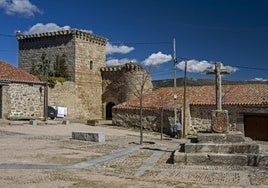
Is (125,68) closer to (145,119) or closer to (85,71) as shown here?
(85,71)

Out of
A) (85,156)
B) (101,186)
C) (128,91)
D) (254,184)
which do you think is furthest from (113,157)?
(128,91)

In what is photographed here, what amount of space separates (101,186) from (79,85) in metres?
32.0

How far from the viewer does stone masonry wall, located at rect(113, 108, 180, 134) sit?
2705cm

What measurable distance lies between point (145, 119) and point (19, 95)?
10.0 m

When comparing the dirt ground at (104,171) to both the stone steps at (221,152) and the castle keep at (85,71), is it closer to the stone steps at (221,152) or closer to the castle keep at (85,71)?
the stone steps at (221,152)

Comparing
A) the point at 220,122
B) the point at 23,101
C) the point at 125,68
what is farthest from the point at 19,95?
the point at 220,122

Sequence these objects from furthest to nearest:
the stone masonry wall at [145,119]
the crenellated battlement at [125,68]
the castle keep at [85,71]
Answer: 1. the crenellated battlement at [125,68]
2. the castle keep at [85,71]
3. the stone masonry wall at [145,119]

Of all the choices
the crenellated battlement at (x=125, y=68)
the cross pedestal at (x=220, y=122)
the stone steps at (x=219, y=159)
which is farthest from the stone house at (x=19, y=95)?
the stone steps at (x=219, y=159)

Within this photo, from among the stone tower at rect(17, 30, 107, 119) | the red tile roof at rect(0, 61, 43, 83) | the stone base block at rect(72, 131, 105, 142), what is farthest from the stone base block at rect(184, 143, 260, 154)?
the stone tower at rect(17, 30, 107, 119)

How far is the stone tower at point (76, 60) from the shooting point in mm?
38953

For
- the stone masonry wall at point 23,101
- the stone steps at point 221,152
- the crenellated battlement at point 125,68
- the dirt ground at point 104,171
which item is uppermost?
the crenellated battlement at point 125,68

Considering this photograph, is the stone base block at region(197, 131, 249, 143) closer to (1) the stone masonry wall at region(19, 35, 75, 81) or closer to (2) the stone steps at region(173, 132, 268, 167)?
(2) the stone steps at region(173, 132, 268, 167)

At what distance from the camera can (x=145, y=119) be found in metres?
28.6

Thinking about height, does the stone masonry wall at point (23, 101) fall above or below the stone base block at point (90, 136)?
A: above
